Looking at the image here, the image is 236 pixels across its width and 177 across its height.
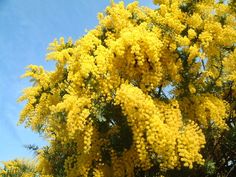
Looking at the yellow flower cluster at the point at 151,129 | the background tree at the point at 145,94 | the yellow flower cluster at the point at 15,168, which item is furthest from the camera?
the yellow flower cluster at the point at 15,168

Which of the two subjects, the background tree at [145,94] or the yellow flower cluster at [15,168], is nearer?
the background tree at [145,94]

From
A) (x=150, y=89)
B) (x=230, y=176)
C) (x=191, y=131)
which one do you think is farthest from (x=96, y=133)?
(x=230, y=176)

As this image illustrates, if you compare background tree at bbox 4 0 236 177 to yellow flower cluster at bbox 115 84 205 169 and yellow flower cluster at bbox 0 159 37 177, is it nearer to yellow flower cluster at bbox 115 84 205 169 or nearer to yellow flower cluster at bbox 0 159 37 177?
yellow flower cluster at bbox 115 84 205 169

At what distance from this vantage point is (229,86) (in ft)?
37.3

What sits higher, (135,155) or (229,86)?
(229,86)

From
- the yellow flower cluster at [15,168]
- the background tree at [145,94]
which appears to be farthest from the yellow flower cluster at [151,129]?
the yellow flower cluster at [15,168]

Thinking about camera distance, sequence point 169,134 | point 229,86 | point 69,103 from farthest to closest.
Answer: point 229,86 < point 69,103 < point 169,134

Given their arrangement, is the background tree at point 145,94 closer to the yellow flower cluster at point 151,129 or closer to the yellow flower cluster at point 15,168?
the yellow flower cluster at point 151,129

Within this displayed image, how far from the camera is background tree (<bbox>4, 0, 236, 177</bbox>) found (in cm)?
889

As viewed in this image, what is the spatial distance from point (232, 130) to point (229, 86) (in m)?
1.41

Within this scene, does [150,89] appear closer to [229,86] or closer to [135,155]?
[135,155]

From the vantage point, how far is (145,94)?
9242 millimetres

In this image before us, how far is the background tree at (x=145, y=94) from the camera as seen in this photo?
889cm

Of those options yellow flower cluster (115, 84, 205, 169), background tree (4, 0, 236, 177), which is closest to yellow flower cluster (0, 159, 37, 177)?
background tree (4, 0, 236, 177)
